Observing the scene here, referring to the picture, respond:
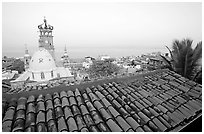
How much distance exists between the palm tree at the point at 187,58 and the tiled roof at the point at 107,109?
11.4 ft

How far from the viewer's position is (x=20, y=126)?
167cm

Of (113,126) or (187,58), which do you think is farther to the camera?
(187,58)

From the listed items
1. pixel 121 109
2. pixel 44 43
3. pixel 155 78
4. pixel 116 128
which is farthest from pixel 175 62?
pixel 44 43

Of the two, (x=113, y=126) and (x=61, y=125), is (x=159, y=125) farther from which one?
(x=61, y=125)

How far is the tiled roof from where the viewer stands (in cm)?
178

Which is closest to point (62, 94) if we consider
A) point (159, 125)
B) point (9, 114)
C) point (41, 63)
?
point (9, 114)

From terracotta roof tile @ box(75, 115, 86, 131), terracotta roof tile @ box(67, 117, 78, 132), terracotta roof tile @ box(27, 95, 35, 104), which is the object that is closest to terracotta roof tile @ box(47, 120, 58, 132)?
terracotta roof tile @ box(67, 117, 78, 132)

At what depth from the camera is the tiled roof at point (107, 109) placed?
5.84 feet

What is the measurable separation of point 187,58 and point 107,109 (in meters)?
5.64

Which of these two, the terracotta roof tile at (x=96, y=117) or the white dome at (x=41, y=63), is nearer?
the terracotta roof tile at (x=96, y=117)

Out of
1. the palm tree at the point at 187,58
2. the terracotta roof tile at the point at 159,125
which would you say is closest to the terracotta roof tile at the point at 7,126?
the terracotta roof tile at the point at 159,125

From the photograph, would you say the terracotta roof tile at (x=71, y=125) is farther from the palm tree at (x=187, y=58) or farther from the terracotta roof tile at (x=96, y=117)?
the palm tree at (x=187, y=58)

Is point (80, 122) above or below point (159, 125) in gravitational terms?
above

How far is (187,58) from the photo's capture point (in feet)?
20.0
